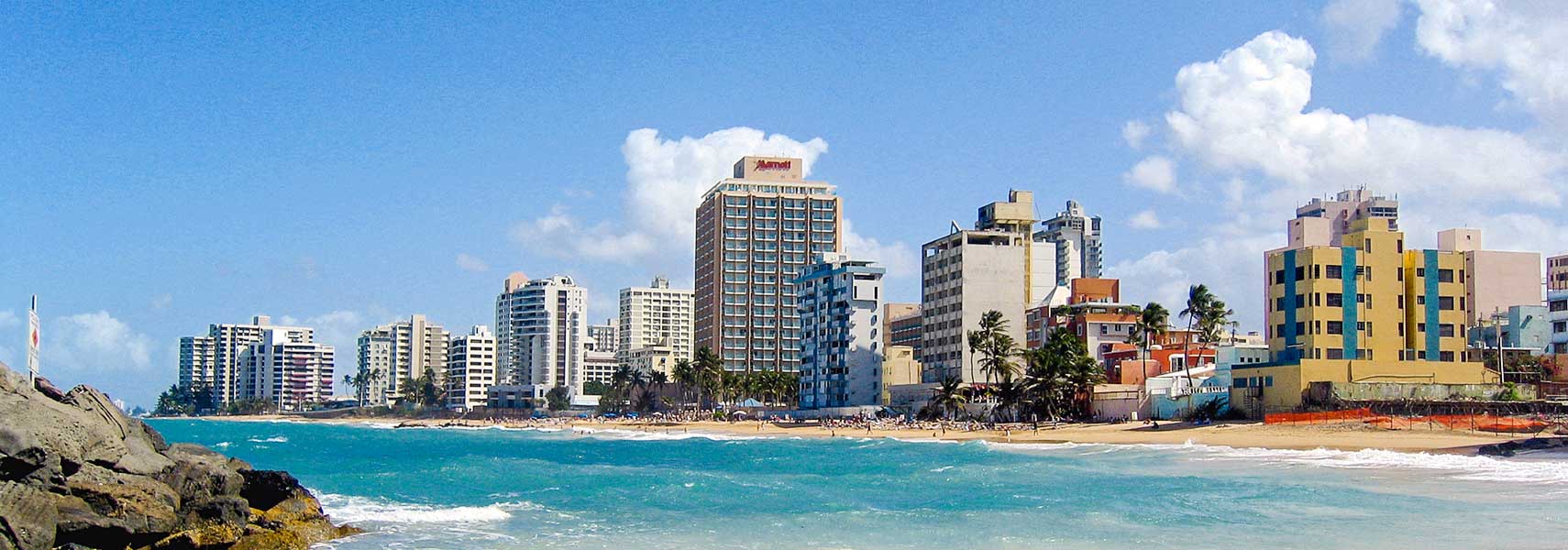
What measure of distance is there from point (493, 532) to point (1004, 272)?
328 feet

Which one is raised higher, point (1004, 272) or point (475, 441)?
point (1004, 272)

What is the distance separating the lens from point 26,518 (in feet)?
79.9

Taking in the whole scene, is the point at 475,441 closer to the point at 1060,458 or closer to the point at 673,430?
the point at 673,430

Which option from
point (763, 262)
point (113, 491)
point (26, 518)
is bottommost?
point (26, 518)

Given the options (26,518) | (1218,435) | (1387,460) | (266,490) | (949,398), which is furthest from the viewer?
(949,398)

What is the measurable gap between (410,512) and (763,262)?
142 metres

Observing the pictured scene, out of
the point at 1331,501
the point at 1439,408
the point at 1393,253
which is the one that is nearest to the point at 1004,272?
the point at 1393,253

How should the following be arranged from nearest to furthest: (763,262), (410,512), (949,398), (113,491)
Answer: (113,491) < (410,512) < (949,398) < (763,262)

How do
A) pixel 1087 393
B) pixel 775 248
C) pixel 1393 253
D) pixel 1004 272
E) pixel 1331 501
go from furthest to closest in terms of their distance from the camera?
1. pixel 775 248
2. pixel 1004 272
3. pixel 1087 393
4. pixel 1393 253
5. pixel 1331 501

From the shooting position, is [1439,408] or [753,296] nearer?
[1439,408]

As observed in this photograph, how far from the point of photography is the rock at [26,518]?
937 inches

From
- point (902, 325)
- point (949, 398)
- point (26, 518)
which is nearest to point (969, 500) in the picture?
point (26, 518)

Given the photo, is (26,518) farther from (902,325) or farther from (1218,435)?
(902,325)

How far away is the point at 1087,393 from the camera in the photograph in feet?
346
